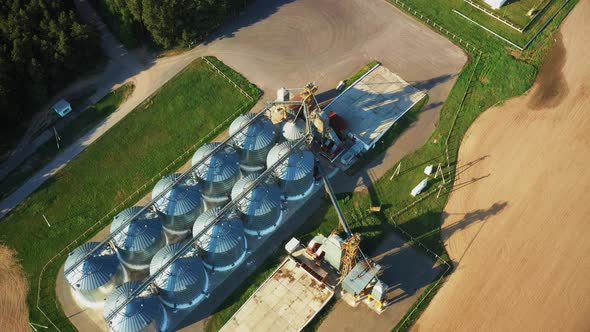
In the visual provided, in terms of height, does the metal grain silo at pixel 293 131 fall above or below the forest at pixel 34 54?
below

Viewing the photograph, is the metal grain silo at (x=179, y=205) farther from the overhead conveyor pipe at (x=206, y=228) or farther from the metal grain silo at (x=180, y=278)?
the metal grain silo at (x=180, y=278)

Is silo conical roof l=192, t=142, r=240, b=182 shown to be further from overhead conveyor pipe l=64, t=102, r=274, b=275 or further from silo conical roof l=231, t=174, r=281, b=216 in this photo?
silo conical roof l=231, t=174, r=281, b=216

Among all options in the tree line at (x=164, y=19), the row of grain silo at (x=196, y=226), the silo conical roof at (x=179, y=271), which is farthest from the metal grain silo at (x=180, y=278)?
the tree line at (x=164, y=19)

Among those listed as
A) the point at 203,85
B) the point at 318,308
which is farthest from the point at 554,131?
the point at 203,85

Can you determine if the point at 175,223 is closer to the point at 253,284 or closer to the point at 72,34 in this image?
the point at 253,284

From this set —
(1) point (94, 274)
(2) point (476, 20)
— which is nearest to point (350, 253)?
(1) point (94, 274)
